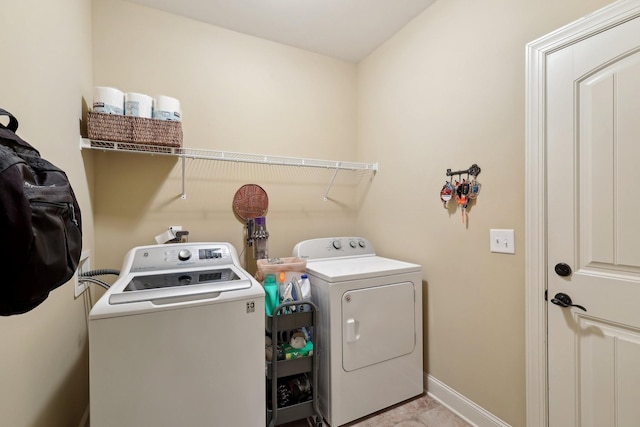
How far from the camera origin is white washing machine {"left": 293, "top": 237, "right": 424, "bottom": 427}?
5.54 feet

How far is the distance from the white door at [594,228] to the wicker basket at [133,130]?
209 cm

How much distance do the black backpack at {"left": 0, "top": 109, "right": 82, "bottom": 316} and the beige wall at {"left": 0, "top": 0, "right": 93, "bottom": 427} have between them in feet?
1.74

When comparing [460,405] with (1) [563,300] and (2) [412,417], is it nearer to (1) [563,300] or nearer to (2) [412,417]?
(2) [412,417]

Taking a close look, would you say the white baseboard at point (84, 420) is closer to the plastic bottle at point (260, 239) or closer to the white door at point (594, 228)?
the plastic bottle at point (260, 239)

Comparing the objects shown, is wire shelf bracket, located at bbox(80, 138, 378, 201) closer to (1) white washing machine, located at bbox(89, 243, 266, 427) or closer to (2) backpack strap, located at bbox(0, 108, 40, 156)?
(1) white washing machine, located at bbox(89, 243, 266, 427)

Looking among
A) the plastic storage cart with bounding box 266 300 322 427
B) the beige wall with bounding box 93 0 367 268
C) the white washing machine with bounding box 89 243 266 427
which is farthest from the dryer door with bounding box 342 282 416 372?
the beige wall with bounding box 93 0 367 268

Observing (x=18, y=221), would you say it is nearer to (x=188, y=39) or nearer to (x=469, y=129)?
(x=469, y=129)

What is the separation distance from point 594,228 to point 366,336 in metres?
1.27

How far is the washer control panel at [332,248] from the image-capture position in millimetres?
2258

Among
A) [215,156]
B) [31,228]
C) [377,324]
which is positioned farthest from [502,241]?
[215,156]

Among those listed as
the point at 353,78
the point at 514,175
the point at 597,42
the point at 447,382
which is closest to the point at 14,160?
the point at 514,175

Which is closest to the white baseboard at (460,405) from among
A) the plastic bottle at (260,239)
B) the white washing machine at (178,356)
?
the white washing machine at (178,356)

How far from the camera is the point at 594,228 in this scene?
4.04ft

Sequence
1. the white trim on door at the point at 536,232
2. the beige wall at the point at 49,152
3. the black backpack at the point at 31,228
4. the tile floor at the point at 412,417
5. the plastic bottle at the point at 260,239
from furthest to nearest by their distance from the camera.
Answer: the plastic bottle at the point at 260,239
the tile floor at the point at 412,417
the white trim on door at the point at 536,232
the beige wall at the point at 49,152
the black backpack at the point at 31,228
